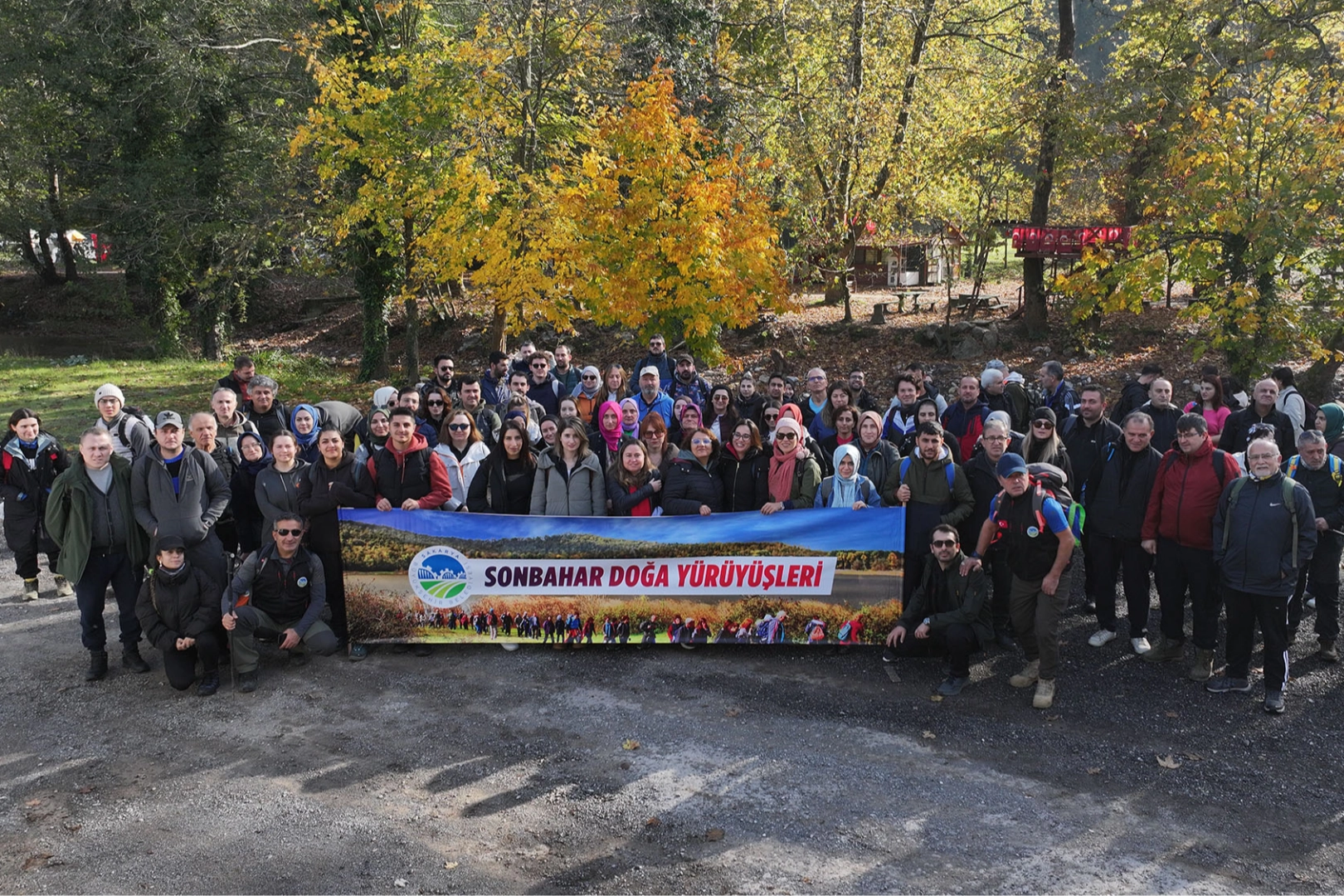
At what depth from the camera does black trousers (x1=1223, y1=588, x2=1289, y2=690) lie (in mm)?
7020

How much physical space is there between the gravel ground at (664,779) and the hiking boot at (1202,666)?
0.15 metres

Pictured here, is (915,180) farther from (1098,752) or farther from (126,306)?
(126,306)

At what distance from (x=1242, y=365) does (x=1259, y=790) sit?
10.5 meters

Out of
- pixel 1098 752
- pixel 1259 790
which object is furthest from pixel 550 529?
pixel 1259 790

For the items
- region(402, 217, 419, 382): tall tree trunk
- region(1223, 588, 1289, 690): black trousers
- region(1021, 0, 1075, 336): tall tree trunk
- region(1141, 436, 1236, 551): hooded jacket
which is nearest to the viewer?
region(1223, 588, 1289, 690): black trousers

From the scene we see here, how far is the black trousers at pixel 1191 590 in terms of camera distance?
7.50 m

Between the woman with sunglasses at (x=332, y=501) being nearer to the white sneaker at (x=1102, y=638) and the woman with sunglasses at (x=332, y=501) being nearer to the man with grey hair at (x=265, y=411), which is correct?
Answer: the man with grey hair at (x=265, y=411)

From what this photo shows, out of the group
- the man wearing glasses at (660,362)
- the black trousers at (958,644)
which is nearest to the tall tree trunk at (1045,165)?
the man wearing glasses at (660,362)

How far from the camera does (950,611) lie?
7512 millimetres

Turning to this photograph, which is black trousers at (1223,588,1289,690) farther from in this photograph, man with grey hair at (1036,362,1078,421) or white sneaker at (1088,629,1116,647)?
man with grey hair at (1036,362,1078,421)

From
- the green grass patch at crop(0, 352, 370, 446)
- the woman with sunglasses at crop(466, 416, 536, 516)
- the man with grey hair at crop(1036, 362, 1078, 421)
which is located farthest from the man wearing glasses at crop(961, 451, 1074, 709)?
the green grass patch at crop(0, 352, 370, 446)

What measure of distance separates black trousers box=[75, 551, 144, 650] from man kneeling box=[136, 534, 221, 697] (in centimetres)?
47

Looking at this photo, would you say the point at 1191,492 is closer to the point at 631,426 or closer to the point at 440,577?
the point at 631,426

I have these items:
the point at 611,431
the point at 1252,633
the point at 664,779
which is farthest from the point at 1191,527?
the point at 611,431
